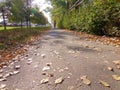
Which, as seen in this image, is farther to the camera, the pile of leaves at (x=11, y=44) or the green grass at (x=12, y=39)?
the green grass at (x=12, y=39)

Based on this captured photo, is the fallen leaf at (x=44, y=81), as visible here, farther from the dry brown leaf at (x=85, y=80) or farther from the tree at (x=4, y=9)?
the tree at (x=4, y=9)

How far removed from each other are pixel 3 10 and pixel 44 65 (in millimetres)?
17044

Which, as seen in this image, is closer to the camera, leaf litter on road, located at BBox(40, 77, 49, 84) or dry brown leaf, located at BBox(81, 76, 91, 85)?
dry brown leaf, located at BBox(81, 76, 91, 85)

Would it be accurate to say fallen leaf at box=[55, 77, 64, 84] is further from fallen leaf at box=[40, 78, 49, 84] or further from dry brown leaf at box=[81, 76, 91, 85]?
dry brown leaf at box=[81, 76, 91, 85]

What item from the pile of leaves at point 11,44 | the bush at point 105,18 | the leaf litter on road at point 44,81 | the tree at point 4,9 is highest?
the tree at point 4,9

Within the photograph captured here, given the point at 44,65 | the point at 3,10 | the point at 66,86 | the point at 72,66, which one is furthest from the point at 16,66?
the point at 3,10

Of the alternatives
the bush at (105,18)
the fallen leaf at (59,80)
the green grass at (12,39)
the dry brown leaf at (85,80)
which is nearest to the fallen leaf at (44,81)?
the fallen leaf at (59,80)

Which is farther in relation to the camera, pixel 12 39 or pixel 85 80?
pixel 12 39

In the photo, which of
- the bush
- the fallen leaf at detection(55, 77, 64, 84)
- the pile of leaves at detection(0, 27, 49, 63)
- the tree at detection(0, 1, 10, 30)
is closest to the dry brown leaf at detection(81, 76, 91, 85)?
the fallen leaf at detection(55, 77, 64, 84)

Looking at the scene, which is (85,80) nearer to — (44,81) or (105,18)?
(44,81)

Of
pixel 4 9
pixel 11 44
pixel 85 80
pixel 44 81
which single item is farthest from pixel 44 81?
pixel 4 9

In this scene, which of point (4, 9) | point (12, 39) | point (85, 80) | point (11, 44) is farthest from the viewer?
point (4, 9)

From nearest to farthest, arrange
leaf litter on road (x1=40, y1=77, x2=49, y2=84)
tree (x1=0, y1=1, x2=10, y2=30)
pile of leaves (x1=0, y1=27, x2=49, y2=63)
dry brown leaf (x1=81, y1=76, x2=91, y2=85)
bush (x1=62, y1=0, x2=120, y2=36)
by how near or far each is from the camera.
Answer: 1. dry brown leaf (x1=81, y1=76, x2=91, y2=85)
2. leaf litter on road (x1=40, y1=77, x2=49, y2=84)
3. pile of leaves (x1=0, y1=27, x2=49, y2=63)
4. bush (x1=62, y1=0, x2=120, y2=36)
5. tree (x1=0, y1=1, x2=10, y2=30)

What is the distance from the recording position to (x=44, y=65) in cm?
390
